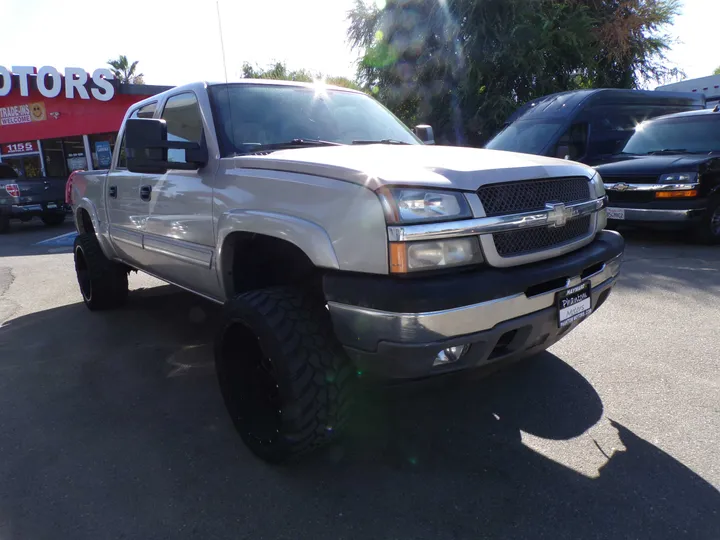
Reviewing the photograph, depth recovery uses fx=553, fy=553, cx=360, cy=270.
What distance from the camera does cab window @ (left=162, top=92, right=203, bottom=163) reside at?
11.1ft

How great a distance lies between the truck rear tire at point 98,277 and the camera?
17.0 ft

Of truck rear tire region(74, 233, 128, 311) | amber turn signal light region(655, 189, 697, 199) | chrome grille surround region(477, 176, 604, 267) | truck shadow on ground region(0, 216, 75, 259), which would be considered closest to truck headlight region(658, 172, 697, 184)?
amber turn signal light region(655, 189, 697, 199)

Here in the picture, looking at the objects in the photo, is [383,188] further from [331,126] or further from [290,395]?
[331,126]

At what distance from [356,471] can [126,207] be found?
9.60ft

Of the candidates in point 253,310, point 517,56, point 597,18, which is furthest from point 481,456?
point 597,18

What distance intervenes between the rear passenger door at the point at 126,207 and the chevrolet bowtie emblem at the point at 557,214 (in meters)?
2.81

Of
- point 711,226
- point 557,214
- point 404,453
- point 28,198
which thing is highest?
point 28,198

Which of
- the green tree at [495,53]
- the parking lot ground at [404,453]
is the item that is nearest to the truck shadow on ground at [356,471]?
the parking lot ground at [404,453]

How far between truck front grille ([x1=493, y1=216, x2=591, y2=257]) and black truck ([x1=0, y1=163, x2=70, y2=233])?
44.9 ft

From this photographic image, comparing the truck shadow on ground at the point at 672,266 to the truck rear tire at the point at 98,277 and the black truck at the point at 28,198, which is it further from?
the black truck at the point at 28,198

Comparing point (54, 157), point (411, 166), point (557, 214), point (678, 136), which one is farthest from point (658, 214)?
point (54, 157)

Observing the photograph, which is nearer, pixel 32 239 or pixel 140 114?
pixel 140 114

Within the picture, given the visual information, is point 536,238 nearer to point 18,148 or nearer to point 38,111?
point 38,111

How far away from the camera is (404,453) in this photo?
264 cm
